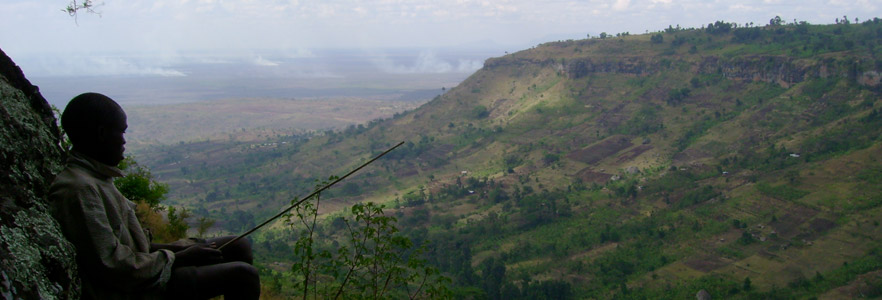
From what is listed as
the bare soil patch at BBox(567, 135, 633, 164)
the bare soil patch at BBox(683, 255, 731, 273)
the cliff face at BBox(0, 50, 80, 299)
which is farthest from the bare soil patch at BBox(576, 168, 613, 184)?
the cliff face at BBox(0, 50, 80, 299)

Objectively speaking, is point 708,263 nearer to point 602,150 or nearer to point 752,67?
point 602,150

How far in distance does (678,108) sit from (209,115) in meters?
94.9

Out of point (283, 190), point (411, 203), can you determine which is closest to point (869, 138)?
point (411, 203)

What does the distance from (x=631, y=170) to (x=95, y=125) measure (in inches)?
1695

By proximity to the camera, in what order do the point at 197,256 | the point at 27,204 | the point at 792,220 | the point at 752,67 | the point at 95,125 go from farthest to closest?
1. the point at 752,67
2. the point at 792,220
3. the point at 197,256
4. the point at 95,125
5. the point at 27,204

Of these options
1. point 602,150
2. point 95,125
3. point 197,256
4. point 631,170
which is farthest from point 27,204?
point 602,150

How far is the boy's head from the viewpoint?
272cm

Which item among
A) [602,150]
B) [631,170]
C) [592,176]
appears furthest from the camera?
[602,150]

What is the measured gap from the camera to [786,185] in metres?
33.0

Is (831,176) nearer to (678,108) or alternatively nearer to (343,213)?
(678,108)

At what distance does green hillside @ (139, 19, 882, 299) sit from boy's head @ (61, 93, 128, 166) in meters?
13.3

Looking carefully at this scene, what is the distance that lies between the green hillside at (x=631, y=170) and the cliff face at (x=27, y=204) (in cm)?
1339

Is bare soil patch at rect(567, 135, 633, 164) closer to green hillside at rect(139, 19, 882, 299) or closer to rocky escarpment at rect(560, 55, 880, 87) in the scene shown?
green hillside at rect(139, 19, 882, 299)

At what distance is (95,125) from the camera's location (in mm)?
2760
